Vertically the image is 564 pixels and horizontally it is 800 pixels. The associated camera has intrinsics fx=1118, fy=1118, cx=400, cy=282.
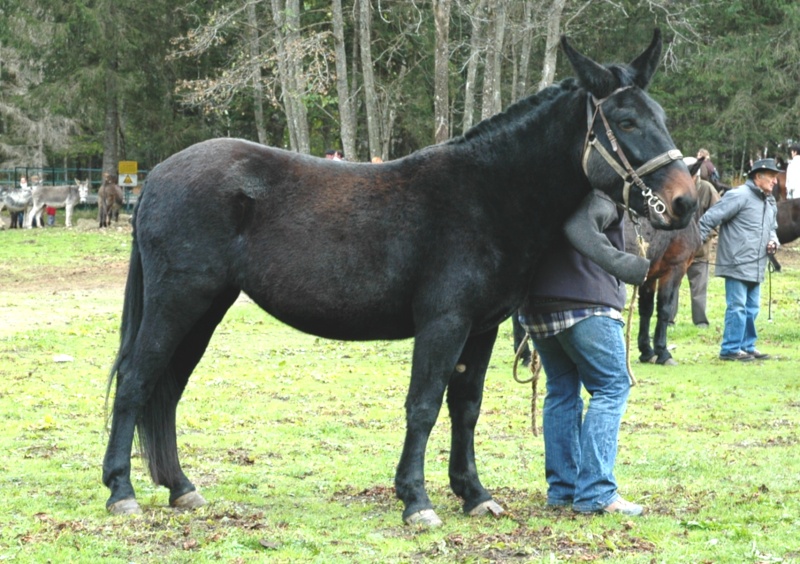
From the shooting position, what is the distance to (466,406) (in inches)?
253

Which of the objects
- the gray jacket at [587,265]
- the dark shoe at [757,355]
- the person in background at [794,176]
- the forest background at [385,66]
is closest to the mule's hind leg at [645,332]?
Result: the dark shoe at [757,355]

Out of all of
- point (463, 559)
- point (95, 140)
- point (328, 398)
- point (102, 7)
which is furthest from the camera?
point (95, 140)

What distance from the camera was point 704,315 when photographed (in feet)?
55.7

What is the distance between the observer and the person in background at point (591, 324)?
5.99m

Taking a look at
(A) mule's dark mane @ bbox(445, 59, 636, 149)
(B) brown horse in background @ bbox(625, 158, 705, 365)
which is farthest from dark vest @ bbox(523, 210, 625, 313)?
(B) brown horse in background @ bbox(625, 158, 705, 365)

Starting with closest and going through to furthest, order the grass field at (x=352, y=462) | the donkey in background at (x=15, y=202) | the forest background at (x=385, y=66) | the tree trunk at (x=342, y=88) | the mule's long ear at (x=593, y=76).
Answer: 1. the grass field at (x=352, y=462)
2. the mule's long ear at (x=593, y=76)
3. the tree trunk at (x=342, y=88)
4. the forest background at (x=385, y=66)
5. the donkey in background at (x=15, y=202)

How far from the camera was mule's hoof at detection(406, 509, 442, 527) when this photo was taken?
5.93 meters

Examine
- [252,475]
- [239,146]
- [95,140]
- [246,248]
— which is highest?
[95,140]

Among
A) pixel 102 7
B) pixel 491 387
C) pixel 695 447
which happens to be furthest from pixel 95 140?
pixel 695 447

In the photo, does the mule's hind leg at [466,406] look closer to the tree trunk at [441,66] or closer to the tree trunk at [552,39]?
the tree trunk at [441,66]

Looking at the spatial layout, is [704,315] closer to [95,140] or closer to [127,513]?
[127,513]

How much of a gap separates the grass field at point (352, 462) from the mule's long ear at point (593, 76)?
89.9 inches

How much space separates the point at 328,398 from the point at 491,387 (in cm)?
186

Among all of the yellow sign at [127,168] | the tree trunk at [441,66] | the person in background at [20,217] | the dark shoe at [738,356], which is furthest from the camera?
the person in background at [20,217]
